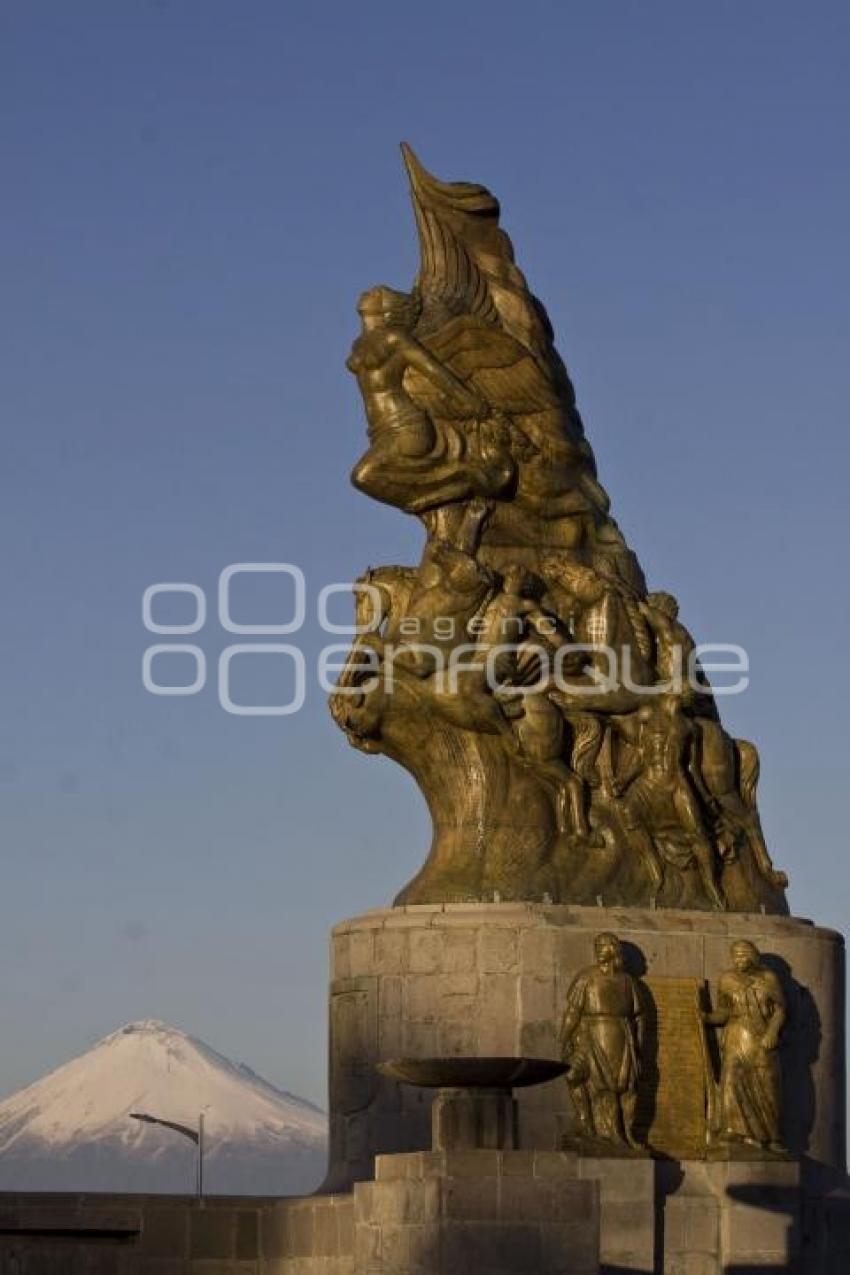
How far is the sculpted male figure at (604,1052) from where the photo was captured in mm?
32812

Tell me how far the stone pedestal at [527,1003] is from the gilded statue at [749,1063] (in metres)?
0.32

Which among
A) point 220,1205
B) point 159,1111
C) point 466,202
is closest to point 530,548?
point 466,202

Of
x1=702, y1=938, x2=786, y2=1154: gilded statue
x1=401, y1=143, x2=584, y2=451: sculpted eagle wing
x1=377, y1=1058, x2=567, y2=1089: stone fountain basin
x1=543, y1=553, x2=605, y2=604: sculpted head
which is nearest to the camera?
x1=377, y1=1058, x2=567, y2=1089: stone fountain basin

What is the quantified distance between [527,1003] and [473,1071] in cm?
296

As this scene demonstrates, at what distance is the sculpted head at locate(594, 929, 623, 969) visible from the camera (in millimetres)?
33188

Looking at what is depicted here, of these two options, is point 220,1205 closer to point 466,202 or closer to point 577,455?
point 577,455

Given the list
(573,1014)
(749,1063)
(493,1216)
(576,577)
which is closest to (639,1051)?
(573,1014)

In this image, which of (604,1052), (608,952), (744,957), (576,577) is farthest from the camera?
(576,577)

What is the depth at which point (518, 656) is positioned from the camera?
35219mm

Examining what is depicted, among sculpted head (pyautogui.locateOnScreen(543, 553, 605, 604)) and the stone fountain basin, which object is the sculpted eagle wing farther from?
the stone fountain basin

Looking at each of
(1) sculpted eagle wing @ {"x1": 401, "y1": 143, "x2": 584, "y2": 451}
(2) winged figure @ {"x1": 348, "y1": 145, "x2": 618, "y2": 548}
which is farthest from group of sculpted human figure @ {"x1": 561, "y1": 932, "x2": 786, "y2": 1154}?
(1) sculpted eagle wing @ {"x1": 401, "y1": 143, "x2": 584, "y2": 451}

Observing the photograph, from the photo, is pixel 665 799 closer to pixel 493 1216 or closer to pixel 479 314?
pixel 479 314

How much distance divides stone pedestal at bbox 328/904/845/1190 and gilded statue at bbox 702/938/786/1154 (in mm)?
317

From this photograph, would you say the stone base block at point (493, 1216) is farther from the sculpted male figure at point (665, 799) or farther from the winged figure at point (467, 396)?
the winged figure at point (467, 396)
